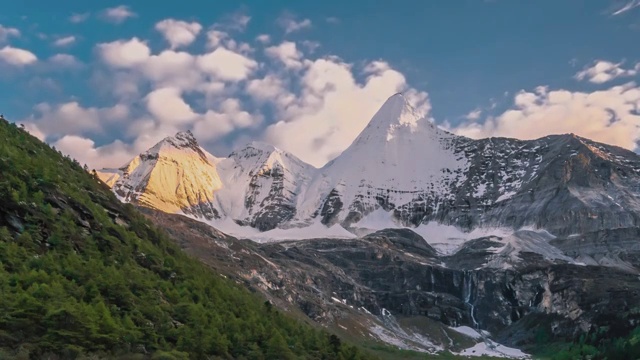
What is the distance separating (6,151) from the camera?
103312 mm

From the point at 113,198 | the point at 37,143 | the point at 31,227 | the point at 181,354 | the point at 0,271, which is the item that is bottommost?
the point at 181,354

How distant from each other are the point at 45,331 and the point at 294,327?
2554 inches

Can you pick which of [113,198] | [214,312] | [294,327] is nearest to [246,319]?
[214,312]

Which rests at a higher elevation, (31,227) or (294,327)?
(31,227)

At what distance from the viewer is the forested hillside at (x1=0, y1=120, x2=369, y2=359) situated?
72938 millimetres

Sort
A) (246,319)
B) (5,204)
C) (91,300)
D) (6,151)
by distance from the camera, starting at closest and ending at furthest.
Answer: (91,300), (5,204), (6,151), (246,319)

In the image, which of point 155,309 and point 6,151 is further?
point 6,151

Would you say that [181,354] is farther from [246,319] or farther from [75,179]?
[75,179]

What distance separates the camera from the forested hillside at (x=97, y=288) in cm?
7294

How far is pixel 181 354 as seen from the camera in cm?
Result: 7888

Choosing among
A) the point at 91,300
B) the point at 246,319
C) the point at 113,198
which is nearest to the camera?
the point at 91,300

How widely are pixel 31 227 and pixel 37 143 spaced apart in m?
46.7

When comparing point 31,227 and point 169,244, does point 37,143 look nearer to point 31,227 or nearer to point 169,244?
point 169,244

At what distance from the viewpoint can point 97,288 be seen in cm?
8581
